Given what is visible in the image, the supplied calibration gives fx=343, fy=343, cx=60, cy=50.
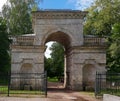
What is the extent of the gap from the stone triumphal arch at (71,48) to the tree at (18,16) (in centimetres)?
2203

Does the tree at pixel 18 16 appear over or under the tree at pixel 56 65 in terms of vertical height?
over

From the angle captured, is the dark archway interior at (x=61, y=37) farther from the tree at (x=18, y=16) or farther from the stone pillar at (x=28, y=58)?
the tree at (x=18, y=16)

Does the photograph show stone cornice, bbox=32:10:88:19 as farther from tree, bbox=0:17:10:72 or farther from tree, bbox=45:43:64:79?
tree, bbox=45:43:64:79

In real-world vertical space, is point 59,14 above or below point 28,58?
above

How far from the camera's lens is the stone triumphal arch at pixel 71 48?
31.9 meters

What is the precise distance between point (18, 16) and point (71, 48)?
77.5 ft

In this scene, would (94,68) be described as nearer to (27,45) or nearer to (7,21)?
(27,45)

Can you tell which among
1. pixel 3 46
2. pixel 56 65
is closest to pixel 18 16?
pixel 3 46

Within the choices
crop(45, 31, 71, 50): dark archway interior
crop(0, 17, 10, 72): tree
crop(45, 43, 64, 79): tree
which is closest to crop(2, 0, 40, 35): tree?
crop(0, 17, 10, 72): tree

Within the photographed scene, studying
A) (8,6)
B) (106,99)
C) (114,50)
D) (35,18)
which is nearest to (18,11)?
(8,6)

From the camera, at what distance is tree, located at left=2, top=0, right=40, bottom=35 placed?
54.5m

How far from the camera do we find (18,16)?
5456cm

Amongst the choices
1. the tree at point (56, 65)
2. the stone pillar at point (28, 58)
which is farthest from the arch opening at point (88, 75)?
the tree at point (56, 65)

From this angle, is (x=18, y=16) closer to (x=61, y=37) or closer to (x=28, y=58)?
(x=61, y=37)
